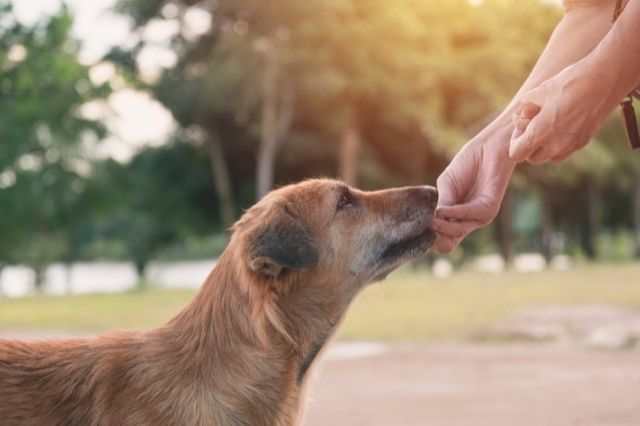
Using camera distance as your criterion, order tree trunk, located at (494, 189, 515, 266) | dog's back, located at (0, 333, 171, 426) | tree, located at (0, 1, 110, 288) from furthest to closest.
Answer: tree trunk, located at (494, 189, 515, 266) → tree, located at (0, 1, 110, 288) → dog's back, located at (0, 333, 171, 426)

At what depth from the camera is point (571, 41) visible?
4891 millimetres

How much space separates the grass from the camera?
1595 cm

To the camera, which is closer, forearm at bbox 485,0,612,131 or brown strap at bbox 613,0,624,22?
brown strap at bbox 613,0,624,22

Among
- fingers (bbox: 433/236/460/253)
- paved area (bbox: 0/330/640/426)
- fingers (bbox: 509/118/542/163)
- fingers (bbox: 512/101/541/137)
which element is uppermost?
fingers (bbox: 512/101/541/137)

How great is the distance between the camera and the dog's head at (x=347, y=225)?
5055 millimetres

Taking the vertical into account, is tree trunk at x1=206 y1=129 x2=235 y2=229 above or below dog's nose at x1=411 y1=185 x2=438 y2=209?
below

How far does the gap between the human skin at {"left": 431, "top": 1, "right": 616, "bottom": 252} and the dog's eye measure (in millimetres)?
476

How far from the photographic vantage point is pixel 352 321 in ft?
56.3

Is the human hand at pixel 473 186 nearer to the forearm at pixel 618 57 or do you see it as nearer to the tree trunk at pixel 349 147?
the forearm at pixel 618 57

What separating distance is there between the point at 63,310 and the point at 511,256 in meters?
30.5

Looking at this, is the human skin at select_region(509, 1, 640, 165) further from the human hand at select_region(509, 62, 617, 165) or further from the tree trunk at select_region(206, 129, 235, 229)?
the tree trunk at select_region(206, 129, 235, 229)

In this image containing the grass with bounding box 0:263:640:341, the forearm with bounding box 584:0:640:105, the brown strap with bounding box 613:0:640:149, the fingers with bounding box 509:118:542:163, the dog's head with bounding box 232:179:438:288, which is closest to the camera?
the forearm with bounding box 584:0:640:105

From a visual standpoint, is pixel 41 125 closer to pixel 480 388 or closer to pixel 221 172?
pixel 221 172

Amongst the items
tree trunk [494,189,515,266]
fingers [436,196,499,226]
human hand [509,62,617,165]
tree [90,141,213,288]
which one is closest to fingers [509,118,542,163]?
human hand [509,62,617,165]
